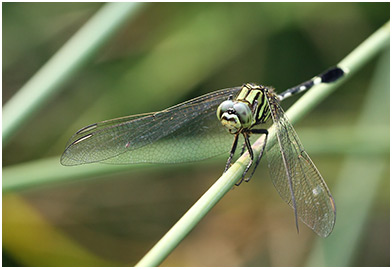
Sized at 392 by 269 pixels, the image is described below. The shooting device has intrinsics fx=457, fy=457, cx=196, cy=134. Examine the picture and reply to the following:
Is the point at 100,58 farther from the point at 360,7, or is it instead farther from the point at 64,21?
the point at 360,7

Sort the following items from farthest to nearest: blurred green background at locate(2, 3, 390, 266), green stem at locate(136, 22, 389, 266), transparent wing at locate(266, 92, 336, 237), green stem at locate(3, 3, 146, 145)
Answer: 1. blurred green background at locate(2, 3, 390, 266)
2. green stem at locate(3, 3, 146, 145)
3. transparent wing at locate(266, 92, 336, 237)
4. green stem at locate(136, 22, 389, 266)

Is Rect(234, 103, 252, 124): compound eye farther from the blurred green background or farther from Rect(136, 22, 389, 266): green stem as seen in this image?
the blurred green background

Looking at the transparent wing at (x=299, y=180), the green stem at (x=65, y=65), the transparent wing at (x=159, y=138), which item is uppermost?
the green stem at (x=65, y=65)

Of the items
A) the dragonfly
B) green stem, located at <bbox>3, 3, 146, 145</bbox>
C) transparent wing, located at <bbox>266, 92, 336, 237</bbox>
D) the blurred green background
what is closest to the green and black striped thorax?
the dragonfly

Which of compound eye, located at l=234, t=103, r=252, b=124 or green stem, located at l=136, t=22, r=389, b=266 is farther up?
compound eye, located at l=234, t=103, r=252, b=124

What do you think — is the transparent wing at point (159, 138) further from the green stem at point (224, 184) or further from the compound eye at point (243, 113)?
the green stem at point (224, 184)

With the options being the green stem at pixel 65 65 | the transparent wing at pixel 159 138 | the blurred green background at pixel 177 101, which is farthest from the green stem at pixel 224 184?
the blurred green background at pixel 177 101
